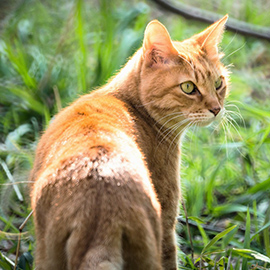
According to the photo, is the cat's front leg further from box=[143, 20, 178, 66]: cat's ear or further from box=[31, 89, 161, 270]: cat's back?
box=[143, 20, 178, 66]: cat's ear

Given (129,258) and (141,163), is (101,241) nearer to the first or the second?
(129,258)

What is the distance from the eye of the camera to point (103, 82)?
11.4 ft

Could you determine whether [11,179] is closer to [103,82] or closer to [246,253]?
[103,82]

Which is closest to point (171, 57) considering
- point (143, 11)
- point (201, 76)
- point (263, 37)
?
point (201, 76)

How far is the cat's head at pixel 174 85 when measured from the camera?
2322 mm

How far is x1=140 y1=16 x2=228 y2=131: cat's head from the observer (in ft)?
7.62

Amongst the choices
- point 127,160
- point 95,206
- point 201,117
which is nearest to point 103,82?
point 201,117

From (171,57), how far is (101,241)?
1192 mm

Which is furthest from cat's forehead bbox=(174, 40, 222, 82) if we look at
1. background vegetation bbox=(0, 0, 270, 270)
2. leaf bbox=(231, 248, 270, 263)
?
leaf bbox=(231, 248, 270, 263)

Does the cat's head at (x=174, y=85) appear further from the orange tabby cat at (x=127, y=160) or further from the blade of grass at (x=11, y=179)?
the blade of grass at (x=11, y=179)

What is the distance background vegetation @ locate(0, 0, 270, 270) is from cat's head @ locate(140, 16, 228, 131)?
0.25 m

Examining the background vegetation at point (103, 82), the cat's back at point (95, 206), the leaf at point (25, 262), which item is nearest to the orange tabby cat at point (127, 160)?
the cat's back at point (95, 206)

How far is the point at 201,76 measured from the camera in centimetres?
235

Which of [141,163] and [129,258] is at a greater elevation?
[141,163]
